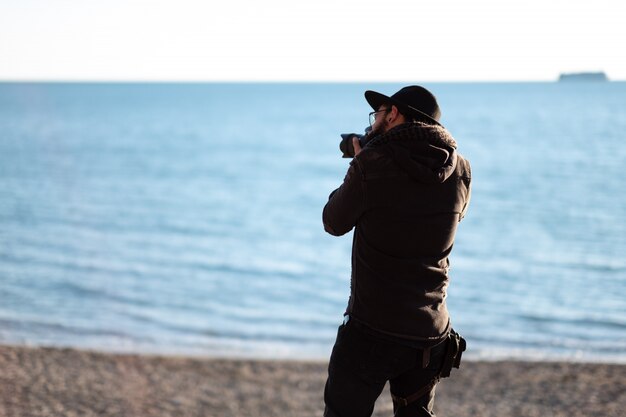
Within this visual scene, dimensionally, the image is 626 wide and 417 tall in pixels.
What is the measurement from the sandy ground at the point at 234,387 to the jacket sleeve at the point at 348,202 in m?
4.67

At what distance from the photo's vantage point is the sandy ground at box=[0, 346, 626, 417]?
7.41 m

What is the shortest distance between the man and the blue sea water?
330 inches

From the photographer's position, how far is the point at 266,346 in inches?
476

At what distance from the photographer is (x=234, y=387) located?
8836mm

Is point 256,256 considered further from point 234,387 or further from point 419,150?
point 419,150

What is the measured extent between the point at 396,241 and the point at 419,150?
38cm

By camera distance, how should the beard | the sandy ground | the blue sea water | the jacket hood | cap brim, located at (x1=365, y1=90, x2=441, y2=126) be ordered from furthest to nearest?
1. the blue sea water
2. the sandy ground
3. the beard
4. cap brim, located at (x1=365, y1=90, x2=441, y2=126)
5. the jacket hood

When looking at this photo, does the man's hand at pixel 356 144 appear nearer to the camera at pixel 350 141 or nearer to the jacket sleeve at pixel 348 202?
the camera at pixel 350 141

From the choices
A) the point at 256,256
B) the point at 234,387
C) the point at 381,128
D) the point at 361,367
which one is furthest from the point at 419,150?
the point at 256,256

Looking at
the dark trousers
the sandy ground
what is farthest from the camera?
the sandy ground

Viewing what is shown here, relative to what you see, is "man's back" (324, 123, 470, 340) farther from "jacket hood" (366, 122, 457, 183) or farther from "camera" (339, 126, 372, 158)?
"camera" (339, 126, 372, 158)

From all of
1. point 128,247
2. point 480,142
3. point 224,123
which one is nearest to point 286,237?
point 128,247

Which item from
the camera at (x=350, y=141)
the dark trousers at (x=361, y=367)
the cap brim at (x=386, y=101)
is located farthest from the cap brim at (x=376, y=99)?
the dark trousers at (x=361, y=367)

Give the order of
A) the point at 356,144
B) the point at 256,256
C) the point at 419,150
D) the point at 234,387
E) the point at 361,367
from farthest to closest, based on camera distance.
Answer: the point at 256,256 → the point at 234,387 → the point at 356,144 → the point at 361,367 → the point at 419,150
